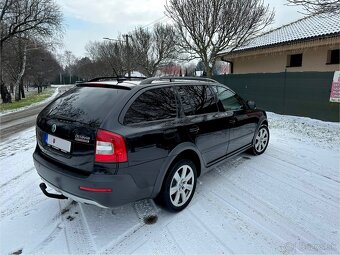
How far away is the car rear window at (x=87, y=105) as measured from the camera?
2593 millimetres

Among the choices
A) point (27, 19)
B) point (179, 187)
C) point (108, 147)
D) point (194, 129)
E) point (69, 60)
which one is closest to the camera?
point (108, 147)

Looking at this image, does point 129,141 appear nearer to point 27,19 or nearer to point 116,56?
point 27,19

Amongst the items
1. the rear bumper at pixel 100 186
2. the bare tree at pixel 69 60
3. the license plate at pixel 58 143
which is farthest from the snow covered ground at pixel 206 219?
the bare tree at pixel 69 60

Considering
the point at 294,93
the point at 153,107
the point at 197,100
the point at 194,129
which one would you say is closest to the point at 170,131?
the point at 153,107

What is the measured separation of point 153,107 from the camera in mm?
2895

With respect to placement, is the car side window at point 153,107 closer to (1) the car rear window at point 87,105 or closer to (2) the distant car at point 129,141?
(2) the distant car at point 129,141

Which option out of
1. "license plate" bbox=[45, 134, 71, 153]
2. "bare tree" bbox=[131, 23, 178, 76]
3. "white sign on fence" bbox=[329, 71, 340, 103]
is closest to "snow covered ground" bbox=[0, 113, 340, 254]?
"license plate" bbox=[45, 134, 71, 153]

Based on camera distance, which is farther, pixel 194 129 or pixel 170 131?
pixel 194 129

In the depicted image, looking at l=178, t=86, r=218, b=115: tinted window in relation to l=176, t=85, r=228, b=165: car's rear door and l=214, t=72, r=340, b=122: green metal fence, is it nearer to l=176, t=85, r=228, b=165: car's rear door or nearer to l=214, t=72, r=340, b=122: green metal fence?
l=176, t=85, r=228, b=165: car's rear door

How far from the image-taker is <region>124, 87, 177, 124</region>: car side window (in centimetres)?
266

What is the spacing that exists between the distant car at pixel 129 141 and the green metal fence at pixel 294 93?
7.27 meters

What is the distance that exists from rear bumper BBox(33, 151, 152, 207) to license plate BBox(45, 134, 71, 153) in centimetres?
23

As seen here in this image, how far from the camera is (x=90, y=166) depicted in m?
2.49

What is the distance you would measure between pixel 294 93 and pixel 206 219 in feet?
29.4
